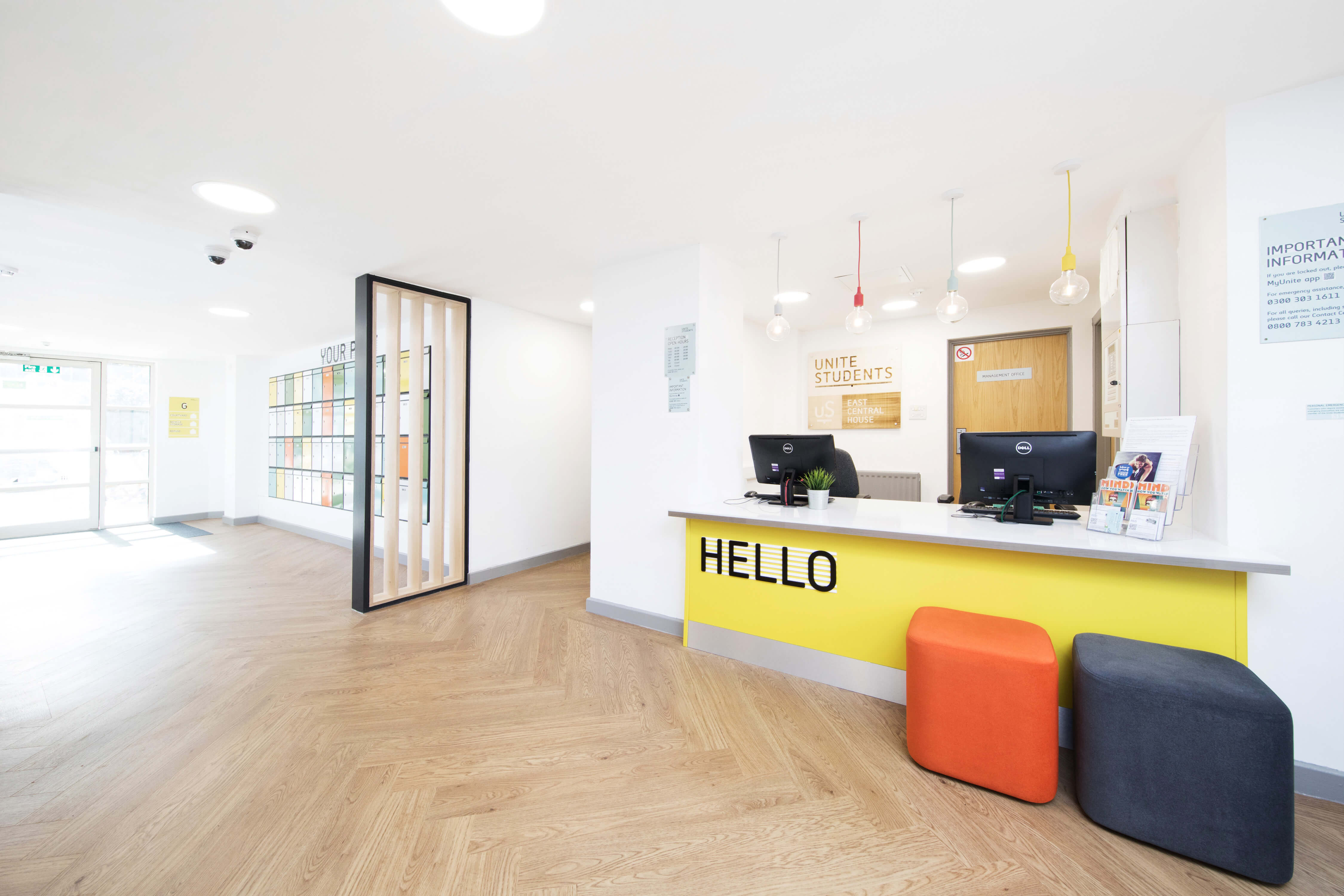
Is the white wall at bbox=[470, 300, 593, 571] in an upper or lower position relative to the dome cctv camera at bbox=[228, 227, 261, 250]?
lower

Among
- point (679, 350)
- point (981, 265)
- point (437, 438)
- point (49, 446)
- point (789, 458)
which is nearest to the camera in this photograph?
point (789, 458)

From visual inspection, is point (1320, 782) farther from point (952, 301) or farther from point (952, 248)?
point (952, 248)

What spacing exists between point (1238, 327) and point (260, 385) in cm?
1042

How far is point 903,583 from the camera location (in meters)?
2.50

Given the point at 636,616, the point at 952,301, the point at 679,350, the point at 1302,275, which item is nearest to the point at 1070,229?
the point at 952,301

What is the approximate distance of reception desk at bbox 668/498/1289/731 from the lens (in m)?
1.94

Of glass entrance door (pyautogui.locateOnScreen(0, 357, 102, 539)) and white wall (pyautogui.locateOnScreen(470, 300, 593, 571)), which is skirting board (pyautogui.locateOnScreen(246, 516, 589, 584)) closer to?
white wall (pyautogui.locateOnScreen(470, 300, 593, 571))

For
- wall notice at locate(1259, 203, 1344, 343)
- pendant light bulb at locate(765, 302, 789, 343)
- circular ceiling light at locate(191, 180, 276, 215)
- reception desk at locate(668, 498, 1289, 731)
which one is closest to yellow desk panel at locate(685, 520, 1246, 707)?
reception desk at locate(668, 498, 1289, 731)

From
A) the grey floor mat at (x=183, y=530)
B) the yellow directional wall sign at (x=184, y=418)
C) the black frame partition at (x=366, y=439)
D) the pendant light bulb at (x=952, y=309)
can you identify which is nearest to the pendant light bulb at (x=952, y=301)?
the pendant light bulb at (x=952, y=309)

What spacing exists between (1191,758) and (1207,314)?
181 centimetres

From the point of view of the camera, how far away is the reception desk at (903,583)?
76.4 inches

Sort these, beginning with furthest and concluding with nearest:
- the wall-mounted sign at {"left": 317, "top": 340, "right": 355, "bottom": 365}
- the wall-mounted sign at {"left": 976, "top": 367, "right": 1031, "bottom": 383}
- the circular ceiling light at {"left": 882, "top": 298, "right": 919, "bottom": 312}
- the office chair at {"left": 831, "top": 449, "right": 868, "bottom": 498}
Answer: the wall-mounted sign at {"left": 317, "top": 340, "right": 355, "bottom": 365}, the wall-mounted sign at {"left": 976, "top": 367, "right": 1031, "bottom": 383}, the circular ceiling light at {"left": 882, "top": 298, "right": 919, "bottom": 312}, the office chair at {"left": 831, "top": 449, "right": 868, "bottom": 498}

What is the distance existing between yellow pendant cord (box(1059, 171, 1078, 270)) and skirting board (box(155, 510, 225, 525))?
11020 millimetres

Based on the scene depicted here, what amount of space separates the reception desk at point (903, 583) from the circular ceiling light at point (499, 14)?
2.33m
